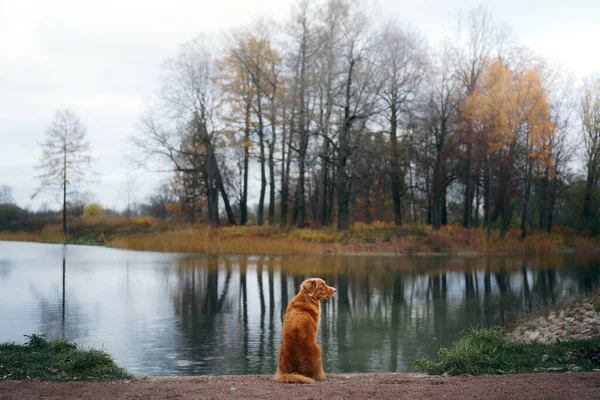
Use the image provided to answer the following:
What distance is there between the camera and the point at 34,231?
53.5 metres

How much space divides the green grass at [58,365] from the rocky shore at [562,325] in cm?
743

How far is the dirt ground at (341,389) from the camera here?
6.29 m

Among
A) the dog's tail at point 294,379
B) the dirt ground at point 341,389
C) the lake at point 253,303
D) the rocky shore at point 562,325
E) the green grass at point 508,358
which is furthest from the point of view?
the lake at point 253,303

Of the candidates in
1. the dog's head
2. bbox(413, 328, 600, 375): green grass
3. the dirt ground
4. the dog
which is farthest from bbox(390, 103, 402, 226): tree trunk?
the dirt ground

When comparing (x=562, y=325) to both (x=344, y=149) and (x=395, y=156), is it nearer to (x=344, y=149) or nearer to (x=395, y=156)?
(x=344, y=149)

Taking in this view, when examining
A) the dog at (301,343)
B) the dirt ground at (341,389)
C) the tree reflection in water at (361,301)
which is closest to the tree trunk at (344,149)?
the tree reflection in water at (361,301)

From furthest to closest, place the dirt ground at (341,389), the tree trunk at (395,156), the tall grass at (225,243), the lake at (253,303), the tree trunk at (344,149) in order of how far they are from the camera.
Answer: the tree trunk at (395,156)
the tree trunk at (344,149)
the tall grass at (225,243)
the lake at (253,303)
the dirt ground at (341,389)

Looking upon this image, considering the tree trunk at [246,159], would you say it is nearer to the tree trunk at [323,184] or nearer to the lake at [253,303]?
the tree trunk at [323,184]

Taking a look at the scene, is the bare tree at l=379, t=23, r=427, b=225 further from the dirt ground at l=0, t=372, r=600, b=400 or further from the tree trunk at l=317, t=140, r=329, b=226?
the dirt ground at l=0, t=372, r=600, b=400

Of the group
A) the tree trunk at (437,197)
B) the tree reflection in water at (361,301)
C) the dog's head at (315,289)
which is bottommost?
the tree reflection in water at (361,301)

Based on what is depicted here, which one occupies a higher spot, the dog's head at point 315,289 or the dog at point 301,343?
the dog's head at point 315,289

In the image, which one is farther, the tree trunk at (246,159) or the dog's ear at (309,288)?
the tree trunk at (246,159)

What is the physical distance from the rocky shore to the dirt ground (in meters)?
4.13

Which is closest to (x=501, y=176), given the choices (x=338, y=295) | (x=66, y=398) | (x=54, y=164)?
(x=338, y=295)
